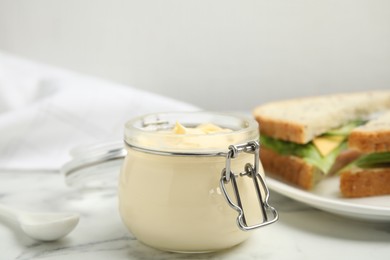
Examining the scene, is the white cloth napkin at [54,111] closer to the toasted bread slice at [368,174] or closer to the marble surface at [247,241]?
the marble surface at [247,241]

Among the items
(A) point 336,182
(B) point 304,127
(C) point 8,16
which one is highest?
(C) point 8,16

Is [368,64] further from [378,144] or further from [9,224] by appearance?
[9,224]

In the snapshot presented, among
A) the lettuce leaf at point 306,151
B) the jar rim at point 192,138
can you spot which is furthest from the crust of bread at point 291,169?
the jar rim at point 192,138

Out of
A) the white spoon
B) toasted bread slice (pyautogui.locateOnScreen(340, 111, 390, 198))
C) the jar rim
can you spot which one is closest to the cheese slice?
toasted bread slice (pyautogui.locateOnScreen(340, 111, 390, 198))

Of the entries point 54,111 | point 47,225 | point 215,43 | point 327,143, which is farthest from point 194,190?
point 215,43

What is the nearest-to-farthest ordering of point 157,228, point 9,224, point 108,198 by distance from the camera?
point 157,228 → point 9,224 → point 108,198

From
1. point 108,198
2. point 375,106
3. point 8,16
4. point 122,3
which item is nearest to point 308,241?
point 108,198
